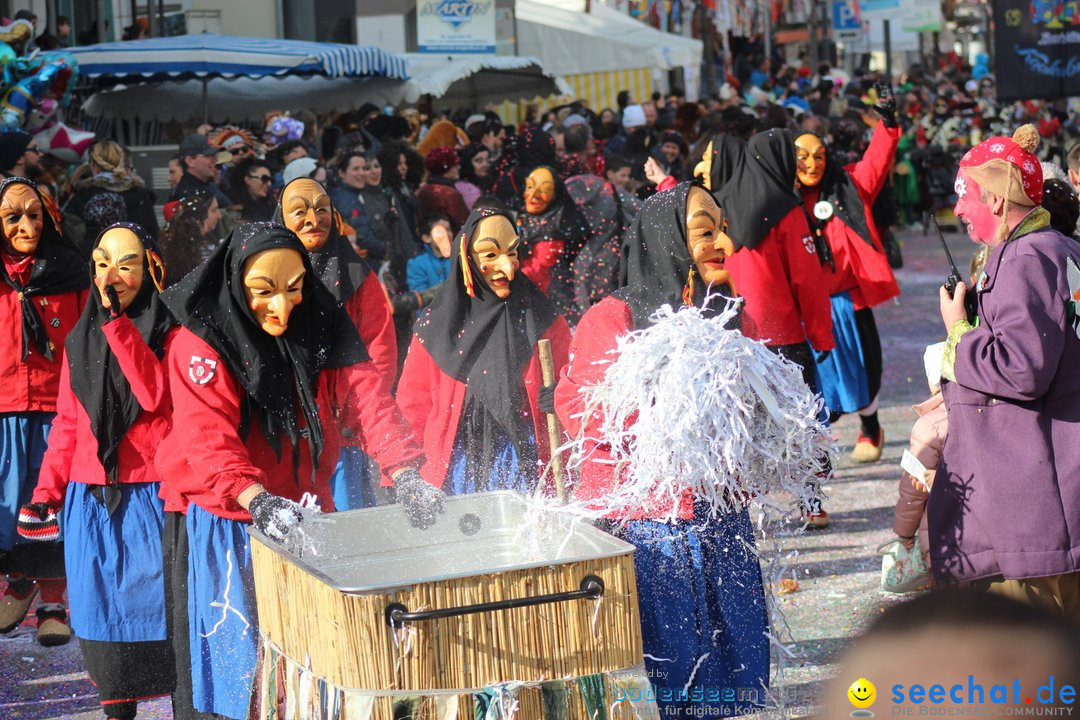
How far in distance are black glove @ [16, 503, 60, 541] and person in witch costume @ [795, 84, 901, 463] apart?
4.11 meters

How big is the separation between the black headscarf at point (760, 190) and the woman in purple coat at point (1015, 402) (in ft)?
8.71

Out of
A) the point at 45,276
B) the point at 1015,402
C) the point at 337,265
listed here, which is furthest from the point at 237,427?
the point at 45,276

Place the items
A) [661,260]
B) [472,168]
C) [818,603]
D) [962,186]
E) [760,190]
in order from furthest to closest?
[472,168]
[760,190]
[818,603]
[661,260]
[962,186]

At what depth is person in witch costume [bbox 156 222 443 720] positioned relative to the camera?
4020 mm

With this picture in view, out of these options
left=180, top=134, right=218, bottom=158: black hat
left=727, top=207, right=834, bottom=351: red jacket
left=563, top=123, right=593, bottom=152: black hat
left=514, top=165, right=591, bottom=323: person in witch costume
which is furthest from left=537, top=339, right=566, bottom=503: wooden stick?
left=563, top=123, right=593, bottom=152: black hat

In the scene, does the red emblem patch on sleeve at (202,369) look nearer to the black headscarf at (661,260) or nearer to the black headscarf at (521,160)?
the black headscarf at (661,260)

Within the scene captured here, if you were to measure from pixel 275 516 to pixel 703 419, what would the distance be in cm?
107

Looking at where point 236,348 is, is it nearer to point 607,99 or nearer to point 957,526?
point 957,526

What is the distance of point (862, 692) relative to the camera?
1.24 metres

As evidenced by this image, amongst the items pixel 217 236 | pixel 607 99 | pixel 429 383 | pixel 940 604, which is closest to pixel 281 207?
pixel 429 383

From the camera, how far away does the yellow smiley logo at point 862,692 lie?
48.5 inches

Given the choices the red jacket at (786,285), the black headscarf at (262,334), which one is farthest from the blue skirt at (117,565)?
the red jacket at (786,285)

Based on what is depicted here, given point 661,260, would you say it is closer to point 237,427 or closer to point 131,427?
point 237,427

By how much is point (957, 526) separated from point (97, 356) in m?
2.77
